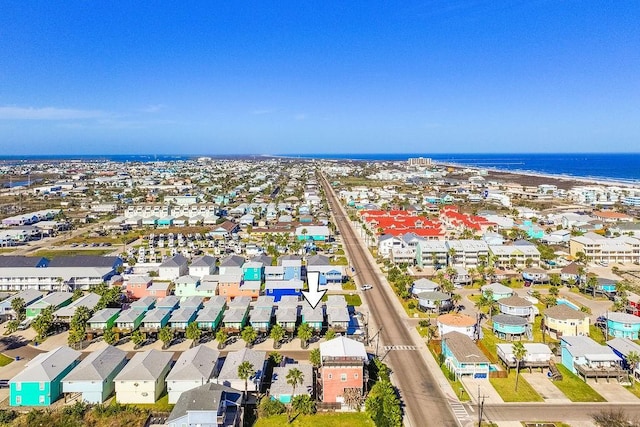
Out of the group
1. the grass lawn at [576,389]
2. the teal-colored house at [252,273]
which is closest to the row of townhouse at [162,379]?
the grass lawn at [576,389]

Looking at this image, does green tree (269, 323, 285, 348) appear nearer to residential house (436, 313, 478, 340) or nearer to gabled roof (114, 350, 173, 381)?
gabled roof (114, 350, 173, 381)

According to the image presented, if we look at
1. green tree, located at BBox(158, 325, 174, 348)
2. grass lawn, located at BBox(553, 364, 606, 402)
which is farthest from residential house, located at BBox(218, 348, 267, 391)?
grass lawn, located at BBox(553, 364, 606, 402)

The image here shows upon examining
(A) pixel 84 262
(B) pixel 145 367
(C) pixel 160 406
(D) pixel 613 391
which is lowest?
(D) pixel 613 391

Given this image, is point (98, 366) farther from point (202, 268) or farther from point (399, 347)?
point (202, 268)

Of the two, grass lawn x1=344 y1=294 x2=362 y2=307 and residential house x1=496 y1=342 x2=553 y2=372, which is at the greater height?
residential house x1=496 y1=342 x2=553 y2=372

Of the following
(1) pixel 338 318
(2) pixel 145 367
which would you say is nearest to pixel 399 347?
(1) pixel 338 318

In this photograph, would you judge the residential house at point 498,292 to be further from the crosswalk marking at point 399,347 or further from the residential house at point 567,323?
the crosswalk marking at point 399,347
